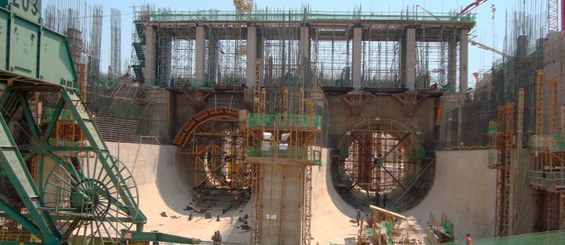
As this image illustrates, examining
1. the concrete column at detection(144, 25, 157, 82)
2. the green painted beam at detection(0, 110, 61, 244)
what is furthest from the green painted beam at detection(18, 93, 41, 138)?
the concrete column at detection(144, 25, 157, 82)

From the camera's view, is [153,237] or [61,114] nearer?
[153,237]

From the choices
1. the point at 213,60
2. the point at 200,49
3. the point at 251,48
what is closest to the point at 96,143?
the point at 251,48

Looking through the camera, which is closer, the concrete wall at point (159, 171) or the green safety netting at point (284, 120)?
the green safety netting at point (284, 120)

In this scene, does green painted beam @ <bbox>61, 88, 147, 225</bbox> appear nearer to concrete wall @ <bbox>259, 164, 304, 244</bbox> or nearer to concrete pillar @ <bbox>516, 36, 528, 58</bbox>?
concrete wall @ <bbox>259, 164, 304, 244</bbox>

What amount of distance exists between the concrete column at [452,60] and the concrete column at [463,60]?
0.43 m

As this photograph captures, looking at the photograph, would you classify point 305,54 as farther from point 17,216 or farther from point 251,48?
point 17,216

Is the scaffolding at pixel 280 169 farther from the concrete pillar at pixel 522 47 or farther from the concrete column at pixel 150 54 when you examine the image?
the concrete column at pixel 150 54

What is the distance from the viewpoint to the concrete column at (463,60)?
28.8 metres

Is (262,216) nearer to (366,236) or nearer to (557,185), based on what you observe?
(366,236)

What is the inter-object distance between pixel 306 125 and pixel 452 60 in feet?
51.5

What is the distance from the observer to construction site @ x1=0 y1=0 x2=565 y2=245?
17.2 metres

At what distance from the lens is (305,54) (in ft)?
93.5

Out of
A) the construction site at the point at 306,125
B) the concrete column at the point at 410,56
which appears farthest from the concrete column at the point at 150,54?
the concrete column at the point at 410,56

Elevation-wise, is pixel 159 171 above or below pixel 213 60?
below
